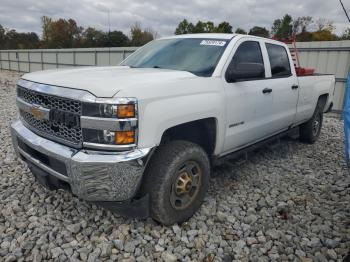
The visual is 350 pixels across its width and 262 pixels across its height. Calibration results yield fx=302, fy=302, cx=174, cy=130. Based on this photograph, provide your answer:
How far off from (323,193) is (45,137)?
3.38 meters

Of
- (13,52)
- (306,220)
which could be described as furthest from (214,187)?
(13,52)

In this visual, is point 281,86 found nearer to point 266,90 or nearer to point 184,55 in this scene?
point 266,90

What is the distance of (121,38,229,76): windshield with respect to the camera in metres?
3.29

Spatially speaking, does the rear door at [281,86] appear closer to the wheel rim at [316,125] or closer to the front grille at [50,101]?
the wheel rim at [316,125]

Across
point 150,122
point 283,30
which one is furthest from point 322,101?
point 283,30


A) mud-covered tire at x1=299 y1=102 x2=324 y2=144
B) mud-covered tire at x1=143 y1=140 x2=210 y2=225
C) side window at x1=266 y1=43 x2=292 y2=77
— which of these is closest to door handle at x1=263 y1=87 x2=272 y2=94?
side window at x1=266 y1=43 x2=292 y2=77

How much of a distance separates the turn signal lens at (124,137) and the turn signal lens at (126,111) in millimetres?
131

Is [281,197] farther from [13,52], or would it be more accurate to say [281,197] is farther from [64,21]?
[64,21]

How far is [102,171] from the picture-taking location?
2.31 metres

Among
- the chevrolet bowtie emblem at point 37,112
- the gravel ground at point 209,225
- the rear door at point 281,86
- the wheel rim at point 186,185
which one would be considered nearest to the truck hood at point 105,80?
the chevrolet bowtie emblem at point 37,112

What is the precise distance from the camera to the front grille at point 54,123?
2431 mm

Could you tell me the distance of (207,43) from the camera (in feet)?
11.8

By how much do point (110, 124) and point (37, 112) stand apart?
0.90 m

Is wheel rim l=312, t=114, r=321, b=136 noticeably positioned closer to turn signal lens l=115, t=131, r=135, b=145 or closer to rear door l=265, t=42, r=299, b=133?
rear door l=265, t=42, r=299, b=133
